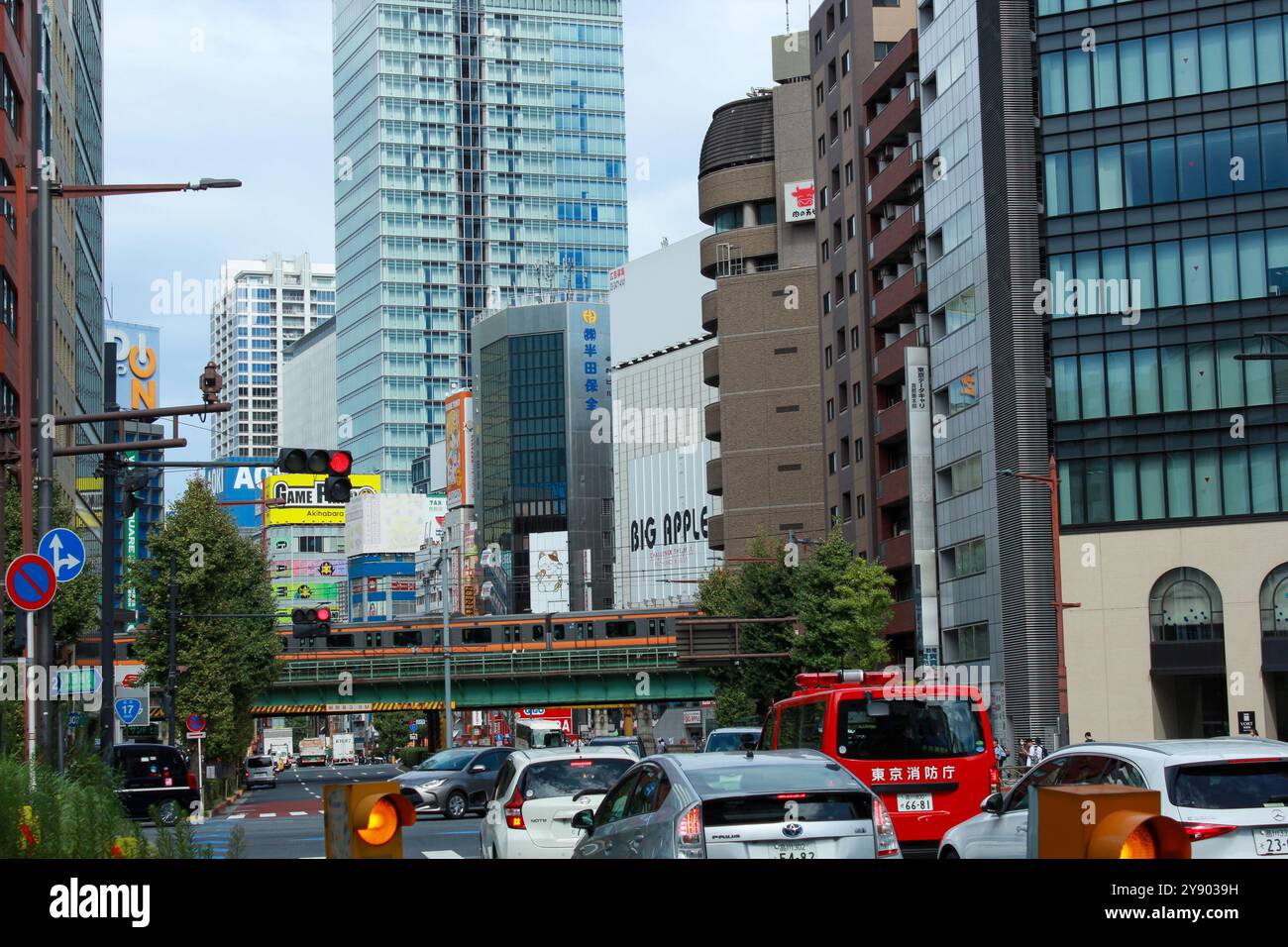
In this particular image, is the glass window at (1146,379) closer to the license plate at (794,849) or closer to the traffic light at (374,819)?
the license plate at (794,849)

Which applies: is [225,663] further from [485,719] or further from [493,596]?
[493,596]

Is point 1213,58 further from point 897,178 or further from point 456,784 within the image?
point 456,784

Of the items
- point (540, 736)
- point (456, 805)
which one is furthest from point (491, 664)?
point (456, 805)

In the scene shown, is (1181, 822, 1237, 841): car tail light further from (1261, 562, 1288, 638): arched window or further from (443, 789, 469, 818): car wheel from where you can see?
(1261, 562, 1288, 638): arched window

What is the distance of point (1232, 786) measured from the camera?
10977mm

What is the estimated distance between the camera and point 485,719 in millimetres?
162000

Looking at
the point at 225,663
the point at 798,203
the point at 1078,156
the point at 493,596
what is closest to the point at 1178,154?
the point at 1078,156

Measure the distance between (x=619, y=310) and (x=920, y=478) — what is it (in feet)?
356

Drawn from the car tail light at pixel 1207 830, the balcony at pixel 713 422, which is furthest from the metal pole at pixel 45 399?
the balcony at pixel 713 422

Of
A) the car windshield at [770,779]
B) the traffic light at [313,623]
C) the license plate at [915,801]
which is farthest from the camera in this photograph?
the traffic light at [313,623]

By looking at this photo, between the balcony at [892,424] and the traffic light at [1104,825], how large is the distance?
69.6 m

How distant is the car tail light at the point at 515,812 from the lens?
59.3ft

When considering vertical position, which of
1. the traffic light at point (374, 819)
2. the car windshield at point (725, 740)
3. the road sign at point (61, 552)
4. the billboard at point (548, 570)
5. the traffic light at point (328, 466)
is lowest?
the car windshield at point (725, 740)

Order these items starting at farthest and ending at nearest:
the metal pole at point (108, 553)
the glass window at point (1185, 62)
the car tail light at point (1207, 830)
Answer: the glass window at point (1185, 62), the metal pole at point (108, 553), the car tail light at point (1207, 830)
